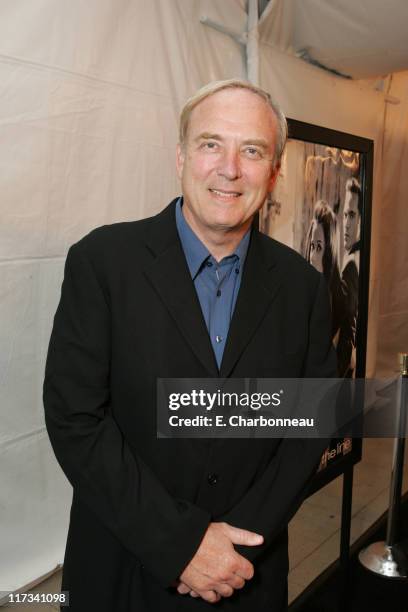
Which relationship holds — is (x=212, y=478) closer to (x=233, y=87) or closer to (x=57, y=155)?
(x=233, y=87)

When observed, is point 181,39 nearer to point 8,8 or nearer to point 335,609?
point 8,8

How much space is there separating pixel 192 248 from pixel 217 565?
67 cm

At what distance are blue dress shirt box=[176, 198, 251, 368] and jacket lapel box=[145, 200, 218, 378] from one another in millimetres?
38

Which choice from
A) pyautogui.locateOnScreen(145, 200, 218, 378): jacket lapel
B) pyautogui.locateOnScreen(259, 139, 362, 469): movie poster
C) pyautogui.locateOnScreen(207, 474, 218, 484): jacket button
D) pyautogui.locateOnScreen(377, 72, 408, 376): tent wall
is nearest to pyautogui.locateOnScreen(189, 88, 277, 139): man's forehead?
pyautogui.locateOnScreen(145, 200, 218, 378): jacket lapel

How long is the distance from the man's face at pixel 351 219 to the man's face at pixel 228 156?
136 centimetres

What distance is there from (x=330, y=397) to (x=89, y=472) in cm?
63

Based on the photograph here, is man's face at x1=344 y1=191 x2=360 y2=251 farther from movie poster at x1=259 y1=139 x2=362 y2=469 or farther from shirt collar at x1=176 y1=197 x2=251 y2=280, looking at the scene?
shirt collar at x1=176 y1=197 x2=251 y2=280

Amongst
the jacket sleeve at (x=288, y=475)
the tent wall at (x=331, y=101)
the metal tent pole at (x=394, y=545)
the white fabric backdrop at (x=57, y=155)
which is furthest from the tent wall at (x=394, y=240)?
the jacket sleeve at (x=288, y=475)

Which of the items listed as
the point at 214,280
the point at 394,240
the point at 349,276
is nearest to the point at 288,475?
the point at 214,280

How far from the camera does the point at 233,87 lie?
126 cm

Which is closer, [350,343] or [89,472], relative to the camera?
[89,472]

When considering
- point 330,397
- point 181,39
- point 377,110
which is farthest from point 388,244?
point 330,397

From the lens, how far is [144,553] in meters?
1.14

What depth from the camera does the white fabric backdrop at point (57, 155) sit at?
191cm
